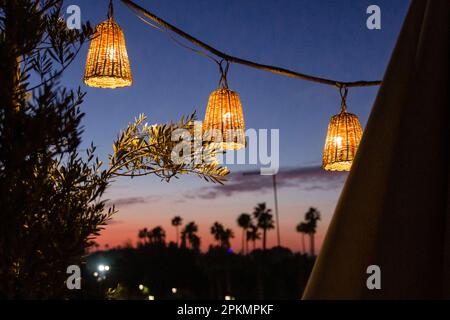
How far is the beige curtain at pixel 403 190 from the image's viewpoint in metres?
0.83

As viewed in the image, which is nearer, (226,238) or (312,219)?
(312,219)

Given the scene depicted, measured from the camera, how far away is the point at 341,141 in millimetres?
3766

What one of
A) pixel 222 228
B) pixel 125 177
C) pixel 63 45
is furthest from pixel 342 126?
pixel 222 228

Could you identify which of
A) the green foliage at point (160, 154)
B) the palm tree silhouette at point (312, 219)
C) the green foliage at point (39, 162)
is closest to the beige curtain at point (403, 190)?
the green foliage at point (39, 162)

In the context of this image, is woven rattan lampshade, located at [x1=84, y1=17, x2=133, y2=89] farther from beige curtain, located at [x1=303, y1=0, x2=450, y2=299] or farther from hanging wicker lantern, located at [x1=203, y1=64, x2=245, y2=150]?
beige curtain, located at [x1=303, y1=0, x2=450, y2=299]

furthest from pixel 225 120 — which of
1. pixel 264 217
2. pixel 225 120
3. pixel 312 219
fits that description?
pixel 312 219

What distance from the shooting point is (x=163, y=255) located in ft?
190

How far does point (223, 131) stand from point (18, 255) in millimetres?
1887

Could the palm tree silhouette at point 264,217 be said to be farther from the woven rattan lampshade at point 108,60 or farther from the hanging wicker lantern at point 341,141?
the woven rattan lampshade at point 108,60

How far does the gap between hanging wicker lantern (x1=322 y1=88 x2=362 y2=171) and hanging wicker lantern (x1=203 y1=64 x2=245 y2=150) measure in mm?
949

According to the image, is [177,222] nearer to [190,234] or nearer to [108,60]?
[190,234]

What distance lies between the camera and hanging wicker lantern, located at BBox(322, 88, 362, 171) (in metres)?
3.74

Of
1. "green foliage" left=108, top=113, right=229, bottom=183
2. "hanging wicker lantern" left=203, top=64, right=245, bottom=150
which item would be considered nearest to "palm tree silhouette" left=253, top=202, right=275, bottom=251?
"hanging wicker lantern" left=203, top=64, right=245, bottom=150

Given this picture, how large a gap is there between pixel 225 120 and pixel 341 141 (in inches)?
44.9
